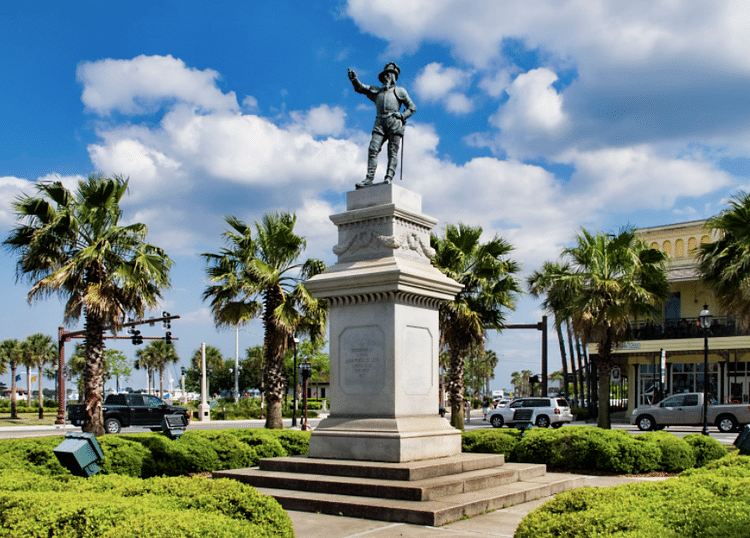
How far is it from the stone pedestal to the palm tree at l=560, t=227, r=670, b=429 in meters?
15.3

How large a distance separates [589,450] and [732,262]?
987 cm

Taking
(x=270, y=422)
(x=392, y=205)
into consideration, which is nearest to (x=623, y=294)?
(x=270, y=422)

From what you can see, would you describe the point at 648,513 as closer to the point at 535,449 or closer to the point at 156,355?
the point at 535,449

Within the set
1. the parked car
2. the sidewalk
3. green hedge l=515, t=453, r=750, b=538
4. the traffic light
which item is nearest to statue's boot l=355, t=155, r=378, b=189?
the sidewalk

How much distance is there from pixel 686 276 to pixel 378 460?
34017mm

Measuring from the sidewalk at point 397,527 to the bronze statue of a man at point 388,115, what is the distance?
6.09m

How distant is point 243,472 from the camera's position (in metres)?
11.6

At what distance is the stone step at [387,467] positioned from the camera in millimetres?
9875

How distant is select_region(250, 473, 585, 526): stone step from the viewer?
336 inches

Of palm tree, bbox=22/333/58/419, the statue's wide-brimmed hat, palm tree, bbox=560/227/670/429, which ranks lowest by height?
palm tree, bbox=22/333/58/419

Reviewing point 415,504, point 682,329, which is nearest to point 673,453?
point 415,504

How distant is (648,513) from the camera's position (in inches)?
A: 224

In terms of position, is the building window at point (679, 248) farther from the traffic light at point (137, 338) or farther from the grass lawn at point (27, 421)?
the grass lawn at point (27, 421)

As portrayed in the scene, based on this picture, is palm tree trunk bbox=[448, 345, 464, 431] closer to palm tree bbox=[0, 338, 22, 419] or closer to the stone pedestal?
the stone pedestal
